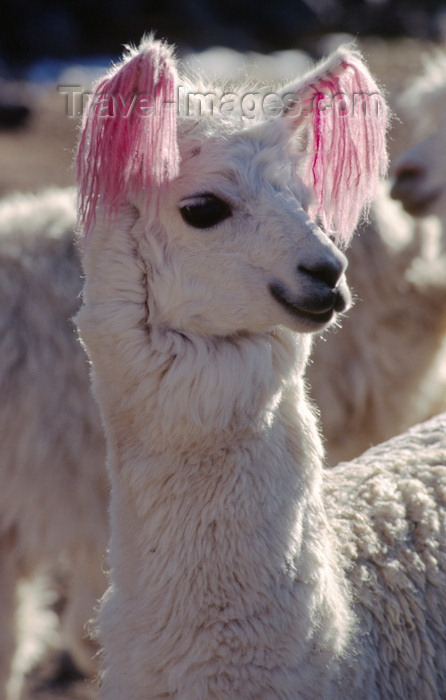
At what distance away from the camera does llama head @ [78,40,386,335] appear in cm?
155

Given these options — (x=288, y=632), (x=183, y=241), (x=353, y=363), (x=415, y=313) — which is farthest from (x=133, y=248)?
(x=415, y=313)

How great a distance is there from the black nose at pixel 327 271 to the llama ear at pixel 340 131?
245 mm

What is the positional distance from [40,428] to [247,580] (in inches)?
45.0

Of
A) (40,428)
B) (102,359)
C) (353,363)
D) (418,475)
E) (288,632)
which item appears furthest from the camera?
(353,363)

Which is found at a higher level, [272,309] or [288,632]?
[272,309]

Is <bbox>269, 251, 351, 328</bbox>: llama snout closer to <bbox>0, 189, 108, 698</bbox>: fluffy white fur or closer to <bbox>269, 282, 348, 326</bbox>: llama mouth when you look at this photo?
<bbox>269, 282, 348, 326</bbox>: llama mouth

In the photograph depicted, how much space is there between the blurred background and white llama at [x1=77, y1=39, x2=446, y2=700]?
31.1 feet

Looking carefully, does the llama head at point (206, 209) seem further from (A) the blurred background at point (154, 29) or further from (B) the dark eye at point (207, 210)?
(A) the blurred background at point (154, 29)

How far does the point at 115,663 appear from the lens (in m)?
1.63

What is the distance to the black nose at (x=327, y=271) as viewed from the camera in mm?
1526

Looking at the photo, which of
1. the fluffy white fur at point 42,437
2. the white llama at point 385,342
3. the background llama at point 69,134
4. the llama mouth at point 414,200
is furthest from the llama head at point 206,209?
the llama mouth at point 414,200

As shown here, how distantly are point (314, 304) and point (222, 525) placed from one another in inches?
16.4

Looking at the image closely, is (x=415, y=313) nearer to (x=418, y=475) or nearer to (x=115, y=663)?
(x=418, y=475)

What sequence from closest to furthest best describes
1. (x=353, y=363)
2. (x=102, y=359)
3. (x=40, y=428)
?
(x=102, y=359) < (x=40, y=428) < (x=353, y=363)
